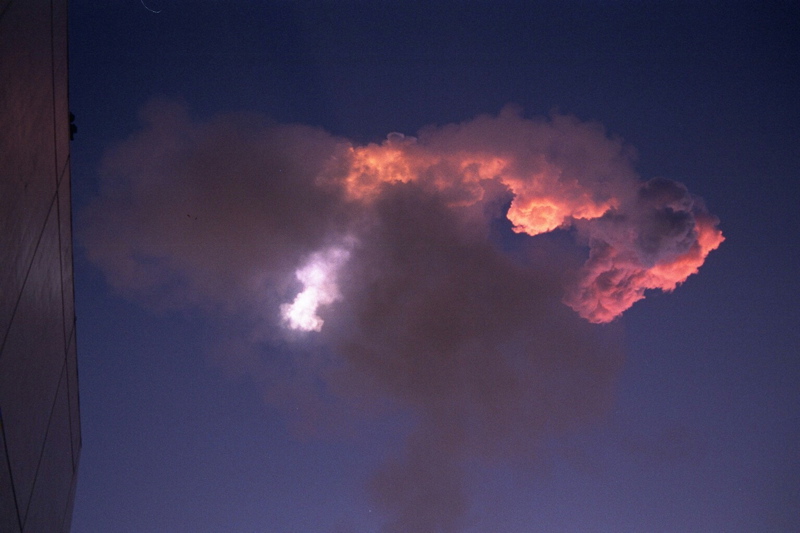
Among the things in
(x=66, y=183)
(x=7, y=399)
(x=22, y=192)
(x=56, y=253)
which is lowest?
(x=7, y=399)

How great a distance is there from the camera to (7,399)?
5.55 metres

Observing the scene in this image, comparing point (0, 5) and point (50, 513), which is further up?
point (0, 5)

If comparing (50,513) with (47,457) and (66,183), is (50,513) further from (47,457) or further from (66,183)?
(66,183)

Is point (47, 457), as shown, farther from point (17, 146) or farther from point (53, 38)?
point (53, 38)

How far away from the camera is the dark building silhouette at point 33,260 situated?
4938 millimetres

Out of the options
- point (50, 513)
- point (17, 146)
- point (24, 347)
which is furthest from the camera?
point (50, 513)

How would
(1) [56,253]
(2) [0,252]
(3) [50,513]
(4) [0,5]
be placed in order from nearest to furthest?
(4) [0,5] < (2) [0,252] < (1) [56,253] < (3) [50,513]

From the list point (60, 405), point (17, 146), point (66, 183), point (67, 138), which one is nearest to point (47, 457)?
point (60, 405)

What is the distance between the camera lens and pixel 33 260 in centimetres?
626

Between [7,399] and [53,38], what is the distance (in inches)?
173

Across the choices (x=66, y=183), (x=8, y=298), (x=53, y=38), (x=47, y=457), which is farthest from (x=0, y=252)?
A: (x=47, y=457)

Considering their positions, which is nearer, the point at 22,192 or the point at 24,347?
the point at 22,192

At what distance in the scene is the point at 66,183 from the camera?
835 cm

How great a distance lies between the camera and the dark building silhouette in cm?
494
